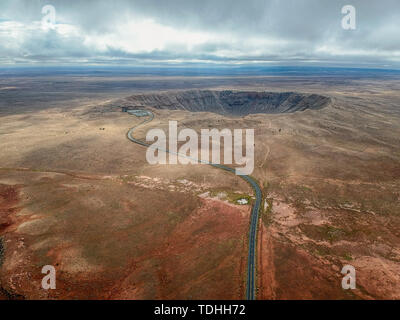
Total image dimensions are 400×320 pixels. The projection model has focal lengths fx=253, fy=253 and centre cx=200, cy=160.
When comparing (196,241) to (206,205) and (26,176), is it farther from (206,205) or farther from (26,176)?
(26,176)

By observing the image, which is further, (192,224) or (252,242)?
(192,224)

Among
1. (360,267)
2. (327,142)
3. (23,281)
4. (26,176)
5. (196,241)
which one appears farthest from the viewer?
(327,142)

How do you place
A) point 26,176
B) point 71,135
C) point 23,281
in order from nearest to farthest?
1. point 23,281
2. point 26,176
3. point 71,135

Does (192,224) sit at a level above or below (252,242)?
above

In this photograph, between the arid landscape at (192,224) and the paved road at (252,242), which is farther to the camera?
the arid landscape at (192,224)

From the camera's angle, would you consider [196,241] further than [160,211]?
No

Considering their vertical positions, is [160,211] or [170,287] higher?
[160,211]

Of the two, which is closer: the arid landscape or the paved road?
the paved road

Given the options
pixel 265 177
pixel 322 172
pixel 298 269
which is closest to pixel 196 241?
pixel 298 269
